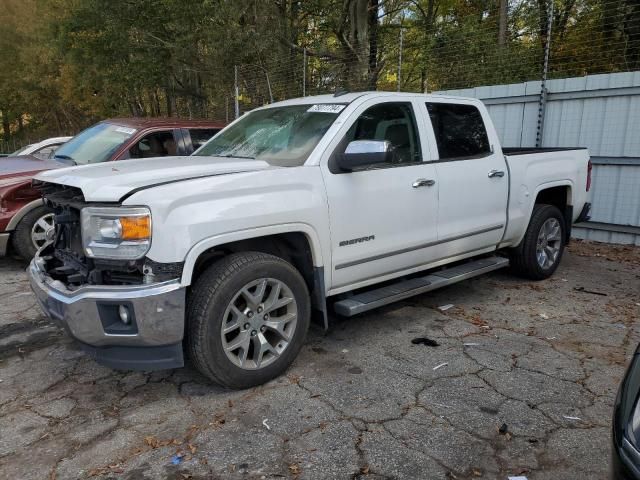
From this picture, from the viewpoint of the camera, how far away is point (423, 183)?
4086 mm

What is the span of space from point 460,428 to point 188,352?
5.39ft

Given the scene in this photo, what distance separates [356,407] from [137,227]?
1.66m

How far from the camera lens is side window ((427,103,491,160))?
4.44 m

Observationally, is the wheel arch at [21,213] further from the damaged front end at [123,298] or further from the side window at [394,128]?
the side window at [394,128]

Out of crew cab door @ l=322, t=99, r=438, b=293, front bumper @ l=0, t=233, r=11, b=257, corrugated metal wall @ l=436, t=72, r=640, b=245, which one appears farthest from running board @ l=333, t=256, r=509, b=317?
front bumper @ l=0, t=233, r=11, b=257

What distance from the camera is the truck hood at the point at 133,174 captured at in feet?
9.50

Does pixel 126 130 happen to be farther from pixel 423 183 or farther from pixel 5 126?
pixel 5 126

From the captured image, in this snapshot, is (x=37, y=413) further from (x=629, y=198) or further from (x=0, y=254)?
(x=629, y=198)

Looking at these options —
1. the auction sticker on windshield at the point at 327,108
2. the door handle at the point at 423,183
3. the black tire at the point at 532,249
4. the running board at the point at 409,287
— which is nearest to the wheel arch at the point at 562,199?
the black tire at the point at 532,249

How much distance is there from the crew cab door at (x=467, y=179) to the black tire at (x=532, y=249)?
1.91 feet

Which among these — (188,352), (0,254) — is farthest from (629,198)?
(0,254)

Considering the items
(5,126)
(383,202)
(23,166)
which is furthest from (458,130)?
(5,126)

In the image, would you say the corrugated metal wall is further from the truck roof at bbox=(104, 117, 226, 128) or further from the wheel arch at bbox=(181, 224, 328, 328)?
the wheel arch at bbox=(181, 224, 328, 328)

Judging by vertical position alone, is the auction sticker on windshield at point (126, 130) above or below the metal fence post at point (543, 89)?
below
